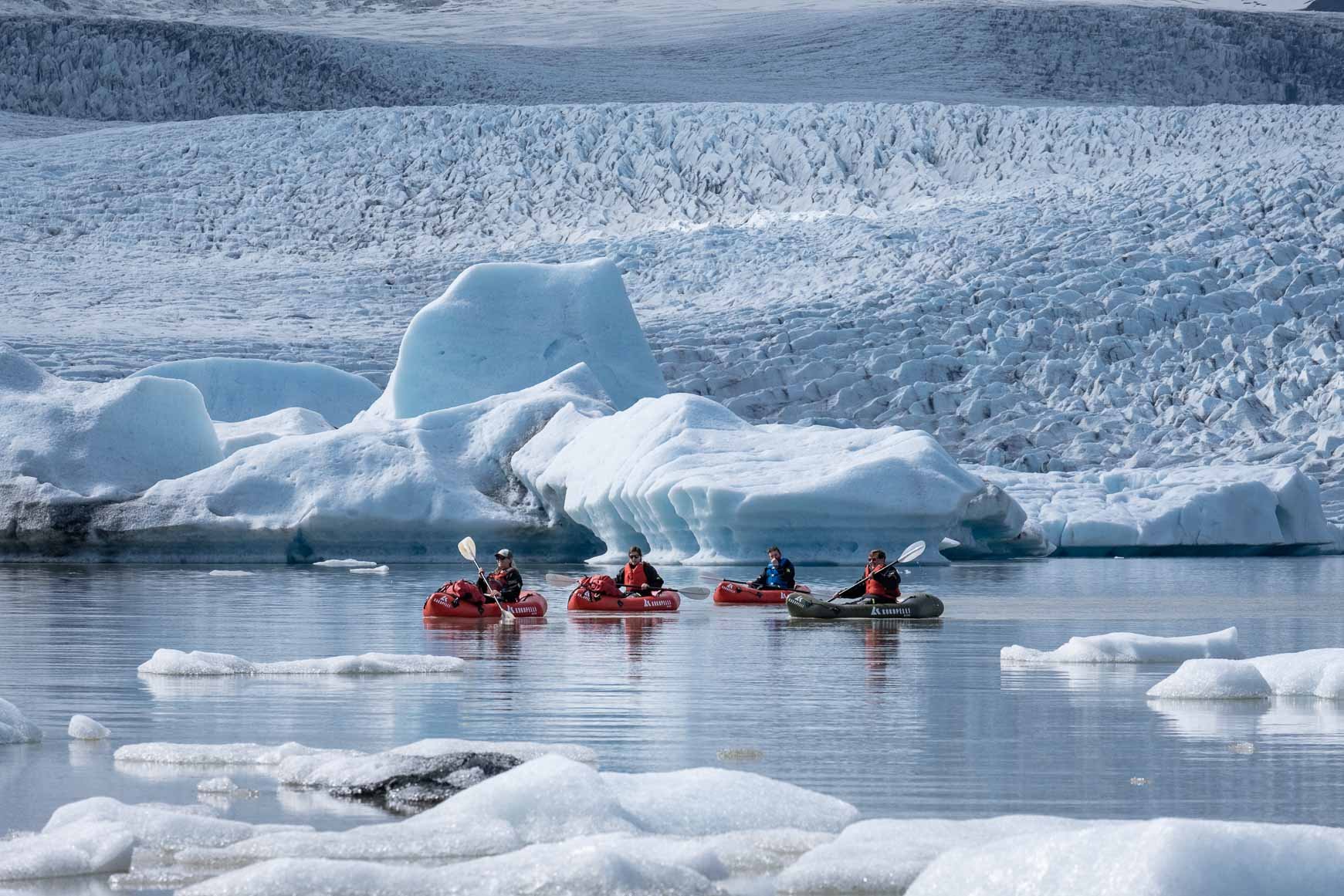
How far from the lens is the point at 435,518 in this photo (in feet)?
63.8

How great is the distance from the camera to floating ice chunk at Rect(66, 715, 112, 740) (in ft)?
18.8

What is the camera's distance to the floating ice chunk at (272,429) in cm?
2234

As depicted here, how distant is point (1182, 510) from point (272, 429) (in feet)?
35.3

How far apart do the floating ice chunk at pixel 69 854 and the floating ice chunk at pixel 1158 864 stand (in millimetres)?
1661

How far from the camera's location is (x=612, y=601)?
42.1 feet

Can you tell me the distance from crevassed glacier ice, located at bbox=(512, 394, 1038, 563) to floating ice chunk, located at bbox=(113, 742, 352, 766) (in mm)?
11908

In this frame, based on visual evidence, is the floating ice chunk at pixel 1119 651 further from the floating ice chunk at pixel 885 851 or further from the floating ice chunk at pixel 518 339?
the floating ice chunk at pixel 518 339

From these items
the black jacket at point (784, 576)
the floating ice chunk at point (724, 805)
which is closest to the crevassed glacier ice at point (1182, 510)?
the black jacket at point (784, 576)

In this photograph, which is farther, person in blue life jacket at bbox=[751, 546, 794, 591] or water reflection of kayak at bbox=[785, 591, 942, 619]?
person in blue life jacket at bbox=[751, 546, 794, 591]

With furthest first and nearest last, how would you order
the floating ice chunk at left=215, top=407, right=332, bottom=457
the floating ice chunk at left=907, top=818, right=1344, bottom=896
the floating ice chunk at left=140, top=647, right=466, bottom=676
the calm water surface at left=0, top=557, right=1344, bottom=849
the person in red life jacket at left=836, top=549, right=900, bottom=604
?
the floating ice chunk at left=215, top=407, right=332, bottom=457 → the person in red life jacket at left=836, top=549, right=900, bottom=604 → the floating ice chunk at left=140, top=647, right=466, bottom=676 → the calm water surface at left=0, top=557, right=1344, bottom=849 → the floating ice chunk at left=907, top=818, right=1344, bottom=896

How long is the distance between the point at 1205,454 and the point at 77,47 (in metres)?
40.0

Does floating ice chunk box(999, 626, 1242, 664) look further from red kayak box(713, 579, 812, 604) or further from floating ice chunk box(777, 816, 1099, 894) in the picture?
red kayak box(713, 579, 812, 604)

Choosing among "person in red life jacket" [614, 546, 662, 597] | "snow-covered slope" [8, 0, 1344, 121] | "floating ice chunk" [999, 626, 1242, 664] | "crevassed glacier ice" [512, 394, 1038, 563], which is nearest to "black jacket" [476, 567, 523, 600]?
"person in red life jacket" [614, 546, 662, 597]

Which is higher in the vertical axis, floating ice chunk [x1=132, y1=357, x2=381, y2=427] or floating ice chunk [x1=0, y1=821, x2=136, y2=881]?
floating ice chunk [x1=132, y1=357, x2=381, y2=427]
